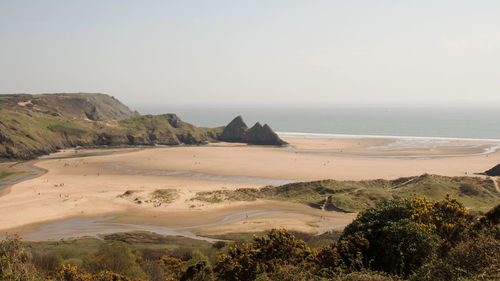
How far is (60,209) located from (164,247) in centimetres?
2405

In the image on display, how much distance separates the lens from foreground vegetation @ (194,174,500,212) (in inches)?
1812

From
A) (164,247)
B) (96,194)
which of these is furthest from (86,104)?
(164,247)

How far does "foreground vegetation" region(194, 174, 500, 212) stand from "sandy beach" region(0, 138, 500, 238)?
111 inches

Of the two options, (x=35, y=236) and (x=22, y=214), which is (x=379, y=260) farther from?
(x=22, y=214)

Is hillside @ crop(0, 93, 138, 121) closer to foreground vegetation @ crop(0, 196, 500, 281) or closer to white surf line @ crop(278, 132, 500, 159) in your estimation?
white surf line @ crop(278, 132, 500, 159)

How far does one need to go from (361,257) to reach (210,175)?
56.4 metres

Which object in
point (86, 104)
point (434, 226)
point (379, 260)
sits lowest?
point (379, 260)

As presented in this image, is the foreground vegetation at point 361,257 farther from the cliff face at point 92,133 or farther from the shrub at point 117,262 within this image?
the cliff face at point 92,133

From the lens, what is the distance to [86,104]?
179 meters

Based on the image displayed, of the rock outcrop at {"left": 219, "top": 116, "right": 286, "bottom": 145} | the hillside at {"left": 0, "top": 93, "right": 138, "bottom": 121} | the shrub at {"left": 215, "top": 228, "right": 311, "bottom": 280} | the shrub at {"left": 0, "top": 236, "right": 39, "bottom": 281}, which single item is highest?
the hillside at {"left": 0, "top": 93, "right": 138, "bottom": 121}

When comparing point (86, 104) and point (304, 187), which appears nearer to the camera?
point (304, 187)

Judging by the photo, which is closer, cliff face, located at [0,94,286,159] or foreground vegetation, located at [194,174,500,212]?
foreground vegetation, located at [194,174,500,212]

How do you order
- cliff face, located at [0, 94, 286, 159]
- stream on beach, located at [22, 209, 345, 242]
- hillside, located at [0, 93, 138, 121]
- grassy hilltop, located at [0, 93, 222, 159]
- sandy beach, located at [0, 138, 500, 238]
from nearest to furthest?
stream on beach, located at [22, 209, 345, 242]
sandy beach, located at [0, 138, 500, 238]
grassy hilltop, located at [0, 93, 222, 159]
cliff face, located at [0, 94, 286, 159]
hillside, located at [0, 93, 138, 121]

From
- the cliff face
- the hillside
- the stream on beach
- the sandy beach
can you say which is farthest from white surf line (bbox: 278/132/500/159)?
the hillside
